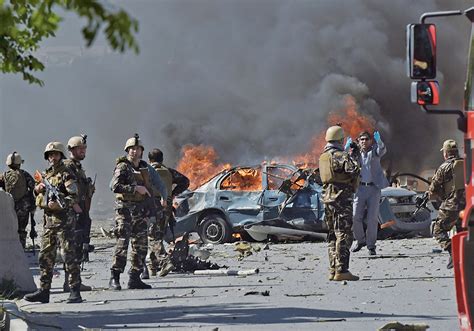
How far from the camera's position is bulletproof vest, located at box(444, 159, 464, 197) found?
13.6 metres

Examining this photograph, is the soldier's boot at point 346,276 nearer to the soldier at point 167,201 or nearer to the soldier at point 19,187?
the soldier at point 167,201

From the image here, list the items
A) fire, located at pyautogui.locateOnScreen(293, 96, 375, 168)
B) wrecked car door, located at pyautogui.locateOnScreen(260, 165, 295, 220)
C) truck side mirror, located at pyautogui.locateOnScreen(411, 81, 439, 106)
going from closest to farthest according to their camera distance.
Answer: truck side mirror, located at pyautogui.locateOnScreen(411, 81, 439, 106), wrecked car door, located at pyautogui.locateOnScreen(260, 165, 295, 220), fire, located at pyautogui.locateOnScreen(293, 96, 375, 168)

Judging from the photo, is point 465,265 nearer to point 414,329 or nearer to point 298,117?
point 414,329

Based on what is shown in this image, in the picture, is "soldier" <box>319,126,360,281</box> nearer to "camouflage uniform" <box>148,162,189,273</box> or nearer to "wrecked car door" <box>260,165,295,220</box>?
"camouflage uniform" <box>148,162,189,273</box>

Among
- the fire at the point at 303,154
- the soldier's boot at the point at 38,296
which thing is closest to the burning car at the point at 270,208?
the fire at the point at 303,154

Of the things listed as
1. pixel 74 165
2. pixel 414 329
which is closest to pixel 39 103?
pixel 74 165

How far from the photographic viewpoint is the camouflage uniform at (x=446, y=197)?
1409 cm

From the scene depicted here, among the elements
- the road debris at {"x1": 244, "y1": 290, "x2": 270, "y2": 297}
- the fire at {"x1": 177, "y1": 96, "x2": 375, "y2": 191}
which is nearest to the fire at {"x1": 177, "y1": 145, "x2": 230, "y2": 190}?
the fire at {"x1": 177, "y1": 96, "x2": 375, "y2": 191}

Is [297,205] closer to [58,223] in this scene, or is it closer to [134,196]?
[134,196]

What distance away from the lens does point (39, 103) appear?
57.9 meters

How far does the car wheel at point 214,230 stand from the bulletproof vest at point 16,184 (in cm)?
404

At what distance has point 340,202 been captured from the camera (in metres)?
14.2

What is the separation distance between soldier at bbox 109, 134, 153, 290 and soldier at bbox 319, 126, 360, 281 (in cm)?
211

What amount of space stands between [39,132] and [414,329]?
1960 inches
